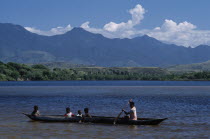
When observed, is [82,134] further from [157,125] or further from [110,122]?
[157,125]

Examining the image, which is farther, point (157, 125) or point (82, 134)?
point (157, 125)

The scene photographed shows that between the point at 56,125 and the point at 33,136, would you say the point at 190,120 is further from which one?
the point at 33,136

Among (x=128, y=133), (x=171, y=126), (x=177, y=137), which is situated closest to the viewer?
(x=177, y=137)

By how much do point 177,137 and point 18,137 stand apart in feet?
44.7

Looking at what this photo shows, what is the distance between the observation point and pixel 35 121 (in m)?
41.6

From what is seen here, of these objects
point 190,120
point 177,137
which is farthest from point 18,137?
point 190,120

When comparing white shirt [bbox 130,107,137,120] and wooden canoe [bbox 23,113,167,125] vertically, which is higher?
white shirt [bbox 130,107,137,120]

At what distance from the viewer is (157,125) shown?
37.9 m

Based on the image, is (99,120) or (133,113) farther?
(99,120)

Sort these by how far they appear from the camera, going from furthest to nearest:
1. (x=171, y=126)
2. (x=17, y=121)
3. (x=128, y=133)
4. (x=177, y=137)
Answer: (x=17, y=121) < (x=171, y=126) < (x=128, y=133) < (x=177, y=137)

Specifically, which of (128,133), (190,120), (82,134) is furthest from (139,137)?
(190,120)

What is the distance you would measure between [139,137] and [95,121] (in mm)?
8744

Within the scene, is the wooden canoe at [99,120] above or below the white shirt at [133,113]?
below

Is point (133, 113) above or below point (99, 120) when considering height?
above
